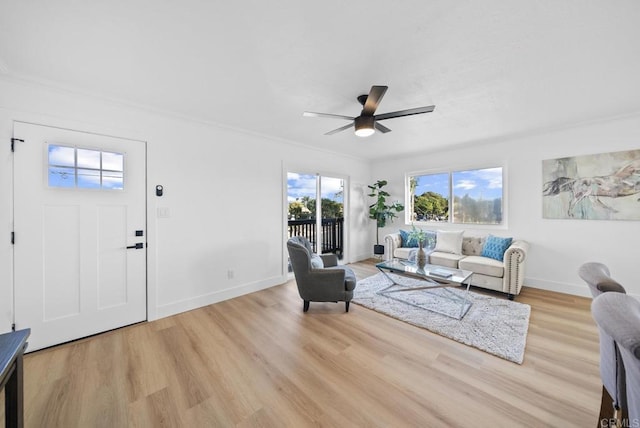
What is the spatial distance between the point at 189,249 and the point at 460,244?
441cm

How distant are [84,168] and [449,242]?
17.1 feet

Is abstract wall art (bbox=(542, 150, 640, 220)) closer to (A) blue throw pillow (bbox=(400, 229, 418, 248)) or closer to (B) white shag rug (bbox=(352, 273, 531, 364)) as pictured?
(B) white shag rug (bbox=(352, 273, 531, 364))

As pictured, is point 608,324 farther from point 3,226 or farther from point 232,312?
point 3,226

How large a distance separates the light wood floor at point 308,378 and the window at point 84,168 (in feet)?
5.16

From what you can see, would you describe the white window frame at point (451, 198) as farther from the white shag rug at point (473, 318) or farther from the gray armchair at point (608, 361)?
the gray armchair at point (608, 361)

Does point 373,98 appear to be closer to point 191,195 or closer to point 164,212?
point 191,195

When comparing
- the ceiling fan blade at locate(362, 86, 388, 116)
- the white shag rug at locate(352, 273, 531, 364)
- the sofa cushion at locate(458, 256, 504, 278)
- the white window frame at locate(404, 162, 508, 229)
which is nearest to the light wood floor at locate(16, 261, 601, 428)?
the white shag rug at locate(352, 273, 531, 364)

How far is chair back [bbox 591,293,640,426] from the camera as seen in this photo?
2.37ft

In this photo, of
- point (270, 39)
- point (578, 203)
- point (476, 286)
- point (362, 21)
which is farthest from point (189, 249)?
point (578, 203)

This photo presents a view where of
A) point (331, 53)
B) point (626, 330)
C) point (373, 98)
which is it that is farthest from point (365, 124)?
point (626, 330)

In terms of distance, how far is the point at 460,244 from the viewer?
13.8 feet

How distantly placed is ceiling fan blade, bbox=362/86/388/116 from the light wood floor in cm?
227

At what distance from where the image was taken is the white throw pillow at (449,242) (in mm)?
4203

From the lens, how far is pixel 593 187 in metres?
3.28
